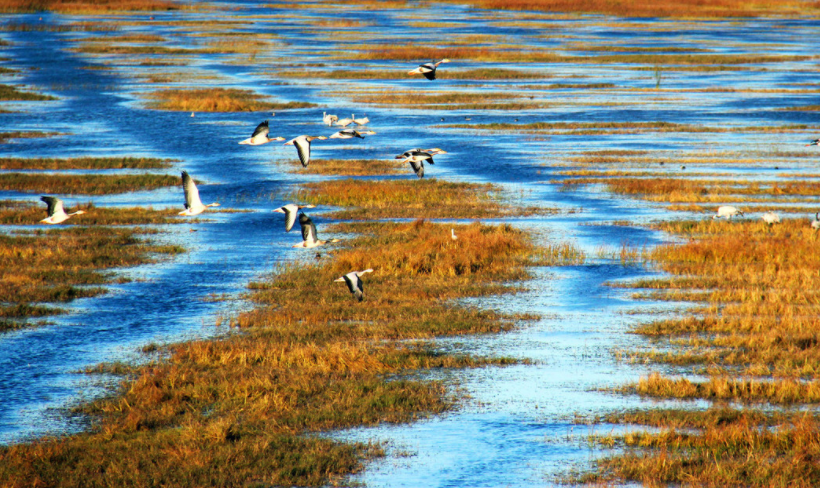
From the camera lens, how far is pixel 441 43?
77625 millimetres

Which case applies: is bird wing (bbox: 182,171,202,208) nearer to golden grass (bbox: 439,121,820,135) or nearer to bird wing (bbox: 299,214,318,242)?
bird wing (bbox: 299,214,318,242)

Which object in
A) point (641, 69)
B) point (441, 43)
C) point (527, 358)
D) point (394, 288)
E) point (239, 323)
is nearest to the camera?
point (527, 358)

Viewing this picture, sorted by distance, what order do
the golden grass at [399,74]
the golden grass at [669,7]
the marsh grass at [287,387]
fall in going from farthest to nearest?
the golden grass at [669,7] → the golden grass at [399,74] → the marsh grass at [287,387]

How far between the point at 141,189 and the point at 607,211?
12.5m

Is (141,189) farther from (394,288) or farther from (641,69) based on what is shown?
(641,69)

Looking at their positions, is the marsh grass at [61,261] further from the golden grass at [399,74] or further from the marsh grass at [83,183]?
the golden grass at [399,74]

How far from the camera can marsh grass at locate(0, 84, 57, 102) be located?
5050 centimetres

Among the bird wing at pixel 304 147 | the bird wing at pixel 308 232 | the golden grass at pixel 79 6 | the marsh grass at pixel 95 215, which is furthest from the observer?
the golden grass at pixel 79 6

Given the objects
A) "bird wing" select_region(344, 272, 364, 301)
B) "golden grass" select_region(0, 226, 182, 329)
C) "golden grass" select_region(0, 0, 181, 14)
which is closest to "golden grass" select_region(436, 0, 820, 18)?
"golden grass" select_region(0, 0, 181, 14)

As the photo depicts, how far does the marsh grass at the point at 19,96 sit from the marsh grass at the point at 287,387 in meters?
34.1

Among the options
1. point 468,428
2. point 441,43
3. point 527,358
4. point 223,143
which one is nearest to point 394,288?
point 527,358

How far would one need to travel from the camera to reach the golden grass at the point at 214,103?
47.5m

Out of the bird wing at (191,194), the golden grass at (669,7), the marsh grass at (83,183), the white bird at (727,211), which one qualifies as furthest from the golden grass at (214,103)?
the golden grass at (669,7)

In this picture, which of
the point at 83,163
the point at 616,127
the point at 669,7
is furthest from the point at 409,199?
the point at 669,7
